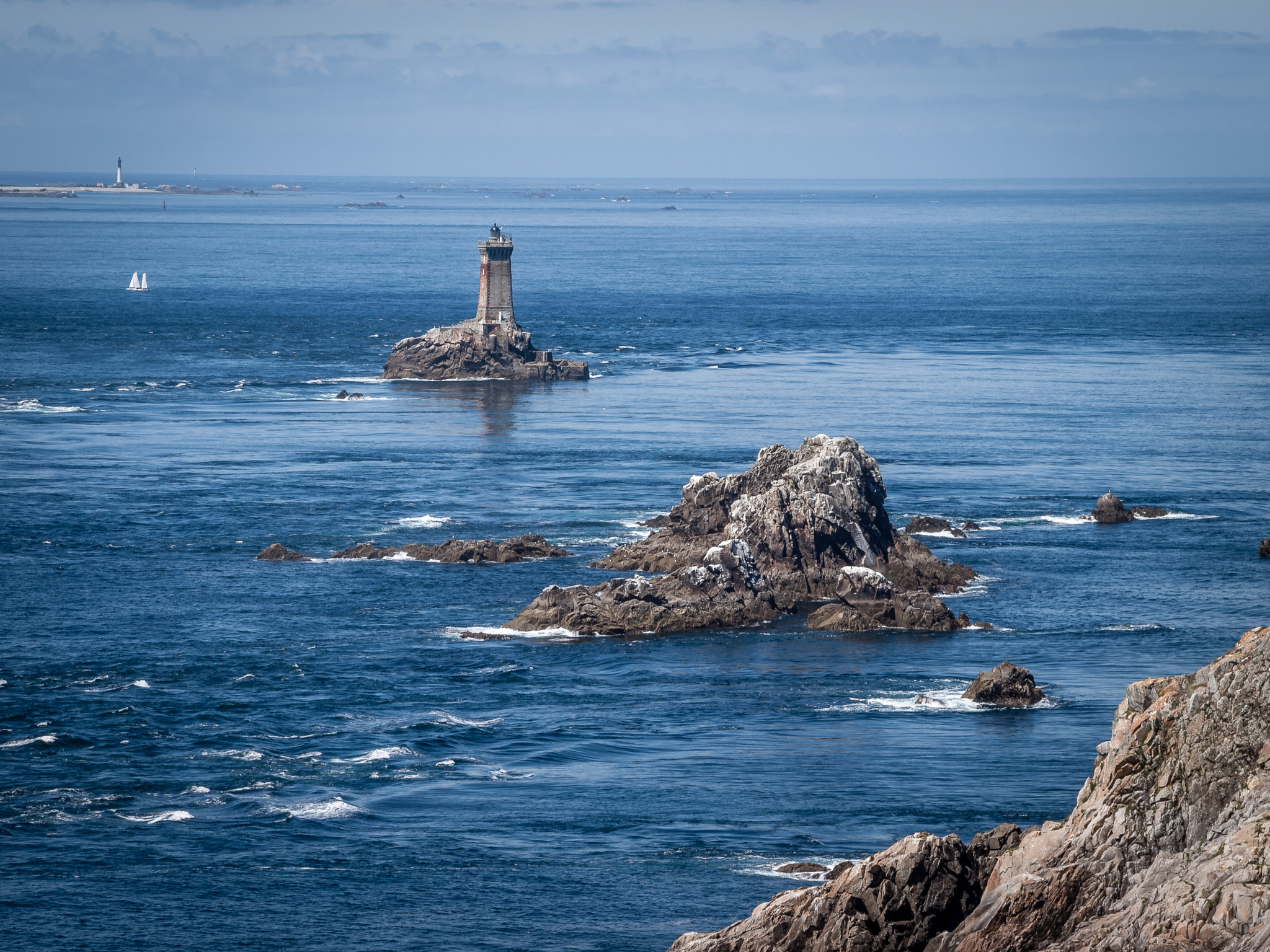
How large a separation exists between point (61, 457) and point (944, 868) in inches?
3946

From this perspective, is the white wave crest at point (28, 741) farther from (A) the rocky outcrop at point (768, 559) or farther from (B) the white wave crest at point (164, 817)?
(A) the rocky outcrop at point (768, 559)

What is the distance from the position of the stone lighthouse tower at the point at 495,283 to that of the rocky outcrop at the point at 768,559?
81644 millimetres

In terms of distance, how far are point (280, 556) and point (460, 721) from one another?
3071cm

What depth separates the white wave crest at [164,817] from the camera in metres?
54.2

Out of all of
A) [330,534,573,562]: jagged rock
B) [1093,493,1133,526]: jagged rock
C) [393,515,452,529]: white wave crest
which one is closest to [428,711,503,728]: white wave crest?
[330,534,573,562]: jagged rock

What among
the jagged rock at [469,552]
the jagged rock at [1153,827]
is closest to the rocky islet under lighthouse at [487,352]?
the jagged rock at [469,552]

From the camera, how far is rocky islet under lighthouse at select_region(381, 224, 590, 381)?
171500 millimetres

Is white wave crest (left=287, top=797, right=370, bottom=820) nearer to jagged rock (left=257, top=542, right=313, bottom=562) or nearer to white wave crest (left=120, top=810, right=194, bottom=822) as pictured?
white wave crest (left=120, top=810, right=194, bottom=822)

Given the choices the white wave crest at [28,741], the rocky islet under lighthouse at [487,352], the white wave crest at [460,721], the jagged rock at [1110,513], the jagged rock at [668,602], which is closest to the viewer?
the white wave crest at [28,741]

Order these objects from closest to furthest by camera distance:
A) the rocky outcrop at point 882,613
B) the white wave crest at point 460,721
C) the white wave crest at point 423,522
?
1. the white wave crest at point 460,721
2. the rocky outcrop at point 882,613
3. the white wave crest at point 423,522

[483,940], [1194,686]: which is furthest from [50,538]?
[1194,686]

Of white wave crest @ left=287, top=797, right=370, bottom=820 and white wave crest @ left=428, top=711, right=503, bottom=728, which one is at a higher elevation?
white wave crest @ left=428, top=711, right=503, bottom=728

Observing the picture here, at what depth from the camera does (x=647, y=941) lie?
4491 cm

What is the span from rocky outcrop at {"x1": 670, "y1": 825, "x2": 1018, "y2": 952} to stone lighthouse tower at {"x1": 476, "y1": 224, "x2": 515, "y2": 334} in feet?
447
